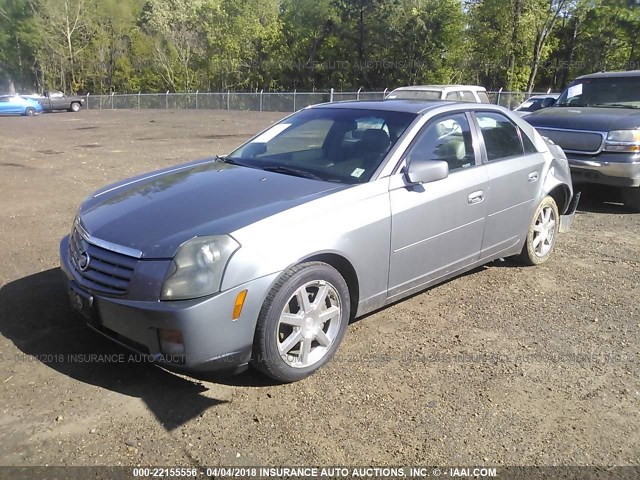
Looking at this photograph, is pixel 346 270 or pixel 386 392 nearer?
pixel 386 392

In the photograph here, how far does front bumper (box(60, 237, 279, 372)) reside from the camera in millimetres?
2824

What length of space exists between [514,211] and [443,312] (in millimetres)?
1184

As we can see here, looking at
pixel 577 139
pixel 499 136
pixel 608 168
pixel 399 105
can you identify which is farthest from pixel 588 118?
pixel 399 105

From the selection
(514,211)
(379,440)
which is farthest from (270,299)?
(514,211)

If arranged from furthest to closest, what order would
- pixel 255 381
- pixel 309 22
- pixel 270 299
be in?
1. pixel 309 22
2. pixel 255 381
3. pixel 270 299

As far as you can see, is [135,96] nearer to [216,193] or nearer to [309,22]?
[309,22]

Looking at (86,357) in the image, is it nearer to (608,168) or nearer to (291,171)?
(291,171)

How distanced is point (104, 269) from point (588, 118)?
23.7ft

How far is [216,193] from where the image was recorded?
362 cm

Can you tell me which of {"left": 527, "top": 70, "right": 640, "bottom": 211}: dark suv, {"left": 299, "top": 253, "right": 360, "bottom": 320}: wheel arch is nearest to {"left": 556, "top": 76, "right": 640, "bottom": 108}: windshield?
{"left": 527, "top": 70, "right": 640, "bottom": 211}: dark suv

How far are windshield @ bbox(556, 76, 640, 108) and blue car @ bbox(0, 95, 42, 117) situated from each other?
33.1m

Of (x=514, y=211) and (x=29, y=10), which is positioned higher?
(x=29, y=10)

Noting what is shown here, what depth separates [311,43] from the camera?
54.0m

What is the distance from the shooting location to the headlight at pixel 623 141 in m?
7.29
